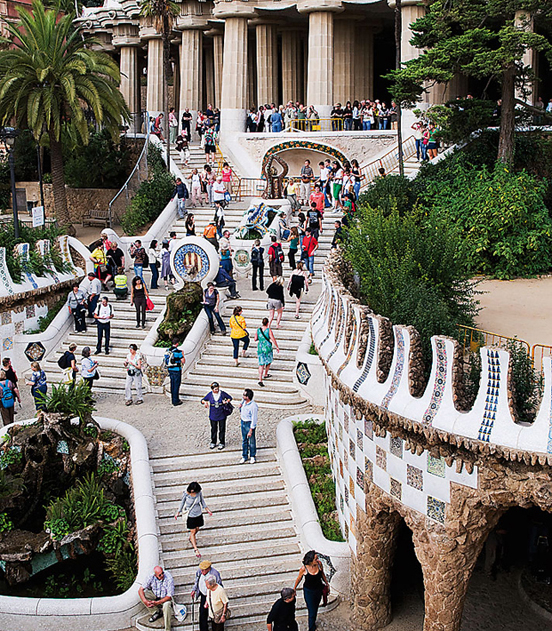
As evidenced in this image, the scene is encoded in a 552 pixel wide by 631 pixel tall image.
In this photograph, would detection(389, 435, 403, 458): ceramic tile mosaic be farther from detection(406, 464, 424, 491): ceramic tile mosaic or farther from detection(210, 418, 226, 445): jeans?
detection(210, 418, 226, 445): jeans

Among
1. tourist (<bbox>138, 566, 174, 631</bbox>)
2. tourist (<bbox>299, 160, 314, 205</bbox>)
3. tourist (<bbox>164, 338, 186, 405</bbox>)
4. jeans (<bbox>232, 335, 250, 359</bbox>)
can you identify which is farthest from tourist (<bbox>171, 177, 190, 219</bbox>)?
tourist (<bbox>138, 566, 174, 631</bbox>)

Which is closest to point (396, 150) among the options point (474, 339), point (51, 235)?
point (51, 235)

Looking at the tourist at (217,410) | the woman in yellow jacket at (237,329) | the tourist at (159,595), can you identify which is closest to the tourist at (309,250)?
the woman in yellow jacket at (237,329)

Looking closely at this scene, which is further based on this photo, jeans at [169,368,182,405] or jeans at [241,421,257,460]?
jeans at [169,368,182,405]

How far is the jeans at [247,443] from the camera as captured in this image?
1652 cm

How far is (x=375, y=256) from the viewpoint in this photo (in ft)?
54.0

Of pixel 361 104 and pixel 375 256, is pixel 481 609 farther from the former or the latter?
pixel 361 104

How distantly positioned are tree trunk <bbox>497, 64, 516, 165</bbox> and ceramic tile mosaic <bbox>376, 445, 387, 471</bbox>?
14451 mm

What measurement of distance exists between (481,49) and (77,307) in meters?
13.2

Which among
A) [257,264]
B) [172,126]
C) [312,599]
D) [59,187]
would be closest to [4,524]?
[312,599]

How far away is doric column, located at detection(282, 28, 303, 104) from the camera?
1659 inches

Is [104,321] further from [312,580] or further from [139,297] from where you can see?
[312,580]

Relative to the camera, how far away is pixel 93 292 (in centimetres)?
2402

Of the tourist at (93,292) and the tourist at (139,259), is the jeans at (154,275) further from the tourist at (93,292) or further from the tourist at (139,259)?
the tourist at (93,292)
